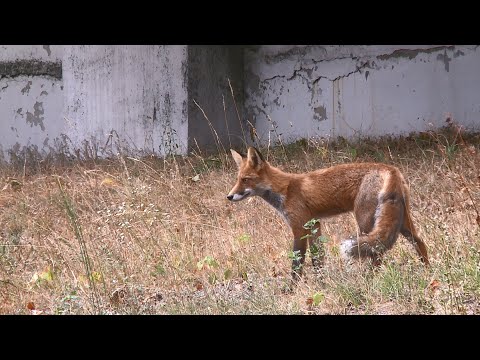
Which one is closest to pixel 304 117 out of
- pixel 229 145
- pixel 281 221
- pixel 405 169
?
pixel 229 145

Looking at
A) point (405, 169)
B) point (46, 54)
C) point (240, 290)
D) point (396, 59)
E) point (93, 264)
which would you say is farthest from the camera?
point (46, 54)

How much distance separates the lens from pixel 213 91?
1148 cm

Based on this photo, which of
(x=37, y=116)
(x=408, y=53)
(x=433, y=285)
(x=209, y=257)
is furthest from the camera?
(x=37, y=116)

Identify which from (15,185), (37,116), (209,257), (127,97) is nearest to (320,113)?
(127,97)

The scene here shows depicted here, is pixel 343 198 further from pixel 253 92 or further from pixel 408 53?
pixel 253 92

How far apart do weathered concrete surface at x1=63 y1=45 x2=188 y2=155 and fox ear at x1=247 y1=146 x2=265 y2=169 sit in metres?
4.45

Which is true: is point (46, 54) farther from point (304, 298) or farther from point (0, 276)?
point (304, 298)

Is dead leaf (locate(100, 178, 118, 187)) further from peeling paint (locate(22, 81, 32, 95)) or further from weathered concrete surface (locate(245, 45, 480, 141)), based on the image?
peeling paint (locate(22, 81, 32, 95))

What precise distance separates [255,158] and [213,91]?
527 centimetres

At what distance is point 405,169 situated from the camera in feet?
27.8

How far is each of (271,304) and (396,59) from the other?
715cm

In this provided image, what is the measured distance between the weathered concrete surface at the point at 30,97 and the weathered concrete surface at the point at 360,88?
3.50 m

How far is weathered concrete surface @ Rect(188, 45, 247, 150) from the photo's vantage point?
11.1 m

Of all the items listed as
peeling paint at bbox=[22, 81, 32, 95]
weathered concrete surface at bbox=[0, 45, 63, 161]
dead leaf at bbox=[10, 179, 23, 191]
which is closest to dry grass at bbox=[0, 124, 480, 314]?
dead leaf at bbox=[10, 179, 23, 191]
